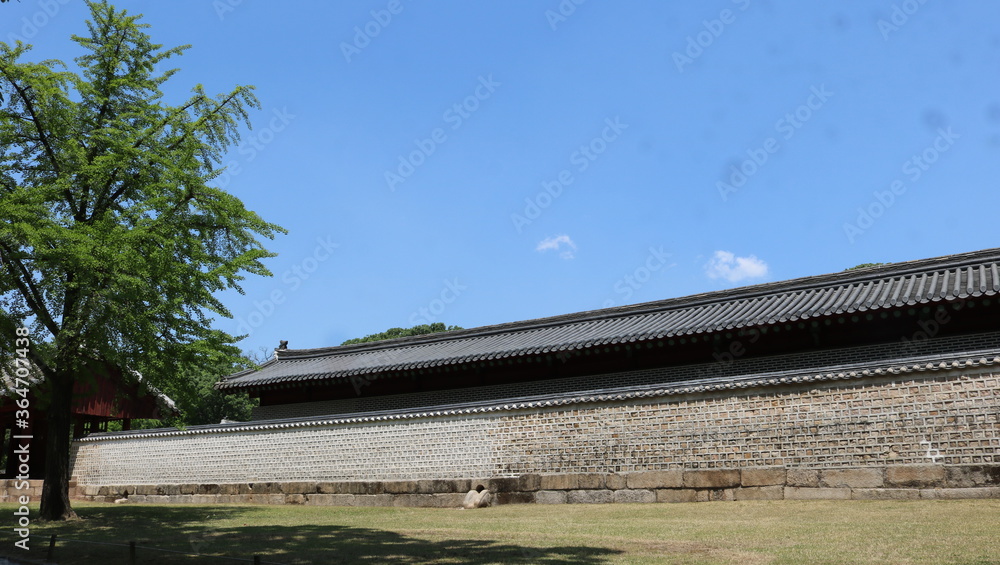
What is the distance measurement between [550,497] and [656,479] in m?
2.21

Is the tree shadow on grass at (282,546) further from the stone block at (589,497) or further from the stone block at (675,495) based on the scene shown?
the stone block at (675,495)

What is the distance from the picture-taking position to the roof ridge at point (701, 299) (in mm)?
17453

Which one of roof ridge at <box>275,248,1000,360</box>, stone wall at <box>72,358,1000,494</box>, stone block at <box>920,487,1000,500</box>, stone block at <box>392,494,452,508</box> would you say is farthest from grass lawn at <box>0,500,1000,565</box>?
roof ridge at <box>275,248,1000,360</box>

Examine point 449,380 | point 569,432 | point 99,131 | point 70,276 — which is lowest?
point 569,432

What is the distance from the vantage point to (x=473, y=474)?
15875 mm

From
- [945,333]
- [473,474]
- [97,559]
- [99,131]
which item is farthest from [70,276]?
[945,333]

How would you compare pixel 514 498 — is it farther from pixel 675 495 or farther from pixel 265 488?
pixel 265 488

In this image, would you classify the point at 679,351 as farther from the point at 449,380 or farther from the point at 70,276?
the point at 70,276

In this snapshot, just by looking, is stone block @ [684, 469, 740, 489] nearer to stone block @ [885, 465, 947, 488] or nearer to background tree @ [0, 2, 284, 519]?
stone block @ [885, 465, 947, 488]

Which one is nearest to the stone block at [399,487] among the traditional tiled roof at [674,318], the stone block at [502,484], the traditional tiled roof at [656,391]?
the traditional tiled roof at [656,391]

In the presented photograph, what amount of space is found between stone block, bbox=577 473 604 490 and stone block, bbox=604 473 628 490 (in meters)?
0.11

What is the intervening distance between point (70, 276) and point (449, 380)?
10335 millimetres

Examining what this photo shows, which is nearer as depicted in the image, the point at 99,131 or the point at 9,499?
the point at 99,131

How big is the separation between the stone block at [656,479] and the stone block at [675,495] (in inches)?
3.7
